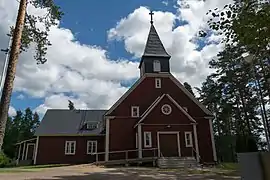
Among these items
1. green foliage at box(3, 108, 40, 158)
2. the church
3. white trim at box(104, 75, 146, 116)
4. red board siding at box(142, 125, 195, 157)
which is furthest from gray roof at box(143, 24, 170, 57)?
green foliage at box(3, 108, 40, 158)

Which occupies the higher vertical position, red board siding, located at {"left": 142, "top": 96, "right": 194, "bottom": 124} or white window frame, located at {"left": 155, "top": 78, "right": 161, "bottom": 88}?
white window frame, located at {"left": 155, "top": 78, "right": 161, "bottom": 88}

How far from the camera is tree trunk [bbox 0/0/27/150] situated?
8453 mm

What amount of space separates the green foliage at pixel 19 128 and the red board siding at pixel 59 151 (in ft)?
77.2

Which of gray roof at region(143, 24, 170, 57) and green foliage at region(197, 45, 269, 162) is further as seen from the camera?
green foliage at region(197, 45, 269, 162)

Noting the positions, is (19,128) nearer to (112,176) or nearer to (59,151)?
(59,151)

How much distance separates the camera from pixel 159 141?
2145 cm

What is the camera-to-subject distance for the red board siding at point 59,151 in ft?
84.3

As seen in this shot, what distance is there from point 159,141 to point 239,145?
13190 mm

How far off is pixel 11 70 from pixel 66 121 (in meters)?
21.3

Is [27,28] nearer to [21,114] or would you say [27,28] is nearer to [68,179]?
[68,179]

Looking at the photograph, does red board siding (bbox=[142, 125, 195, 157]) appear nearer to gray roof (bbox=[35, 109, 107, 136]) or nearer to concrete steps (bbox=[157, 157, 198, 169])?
concrete steps (bbox=[157, 157, 198, 169])

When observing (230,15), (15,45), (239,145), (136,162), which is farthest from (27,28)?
(136,162)

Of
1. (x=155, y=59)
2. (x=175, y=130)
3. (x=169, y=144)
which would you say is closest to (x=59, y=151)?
(x=169, y=144)

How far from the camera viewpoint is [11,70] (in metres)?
8.85
